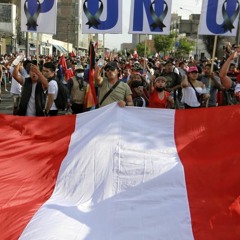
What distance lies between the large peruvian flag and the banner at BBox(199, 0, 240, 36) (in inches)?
105

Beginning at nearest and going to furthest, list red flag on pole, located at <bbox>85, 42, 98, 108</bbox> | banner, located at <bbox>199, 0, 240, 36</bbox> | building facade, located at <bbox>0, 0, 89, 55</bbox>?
banner, located at <bbox>199, 0, 240, 36</bbox>, red flag on pole, located at <bbox>85, 42, 98, 108</bbox>, building facade, located at <bbox>0, 0, 89, 55</bbox>

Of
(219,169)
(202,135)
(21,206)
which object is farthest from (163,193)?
(21,206)

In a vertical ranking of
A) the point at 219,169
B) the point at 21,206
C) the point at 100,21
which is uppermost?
the point at 100,21

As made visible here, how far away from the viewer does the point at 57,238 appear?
10.8 ft

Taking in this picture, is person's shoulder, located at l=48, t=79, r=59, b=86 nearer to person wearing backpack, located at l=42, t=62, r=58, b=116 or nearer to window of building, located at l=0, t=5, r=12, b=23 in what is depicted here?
person wearing backpack, located at l=42, t=62, r=58, b=116

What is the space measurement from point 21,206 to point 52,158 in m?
0.90

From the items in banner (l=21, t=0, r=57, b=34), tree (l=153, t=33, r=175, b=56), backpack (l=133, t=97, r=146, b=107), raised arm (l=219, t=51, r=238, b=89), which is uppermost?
banner (l=21, t=0, r=57, b=34)

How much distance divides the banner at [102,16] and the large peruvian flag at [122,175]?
2.73m

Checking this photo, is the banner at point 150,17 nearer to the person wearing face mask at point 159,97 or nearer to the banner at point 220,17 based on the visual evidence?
the banner at point 220,17

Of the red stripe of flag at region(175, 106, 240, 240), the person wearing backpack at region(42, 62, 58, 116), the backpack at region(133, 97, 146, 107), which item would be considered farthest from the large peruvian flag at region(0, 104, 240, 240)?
the backpack at region(133, 97, 146, 107)

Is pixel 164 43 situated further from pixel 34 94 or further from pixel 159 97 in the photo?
pixel 34 94

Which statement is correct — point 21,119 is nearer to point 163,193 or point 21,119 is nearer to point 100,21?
point 163,193

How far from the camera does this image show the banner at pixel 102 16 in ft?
23.8

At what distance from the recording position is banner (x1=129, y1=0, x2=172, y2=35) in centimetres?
773
